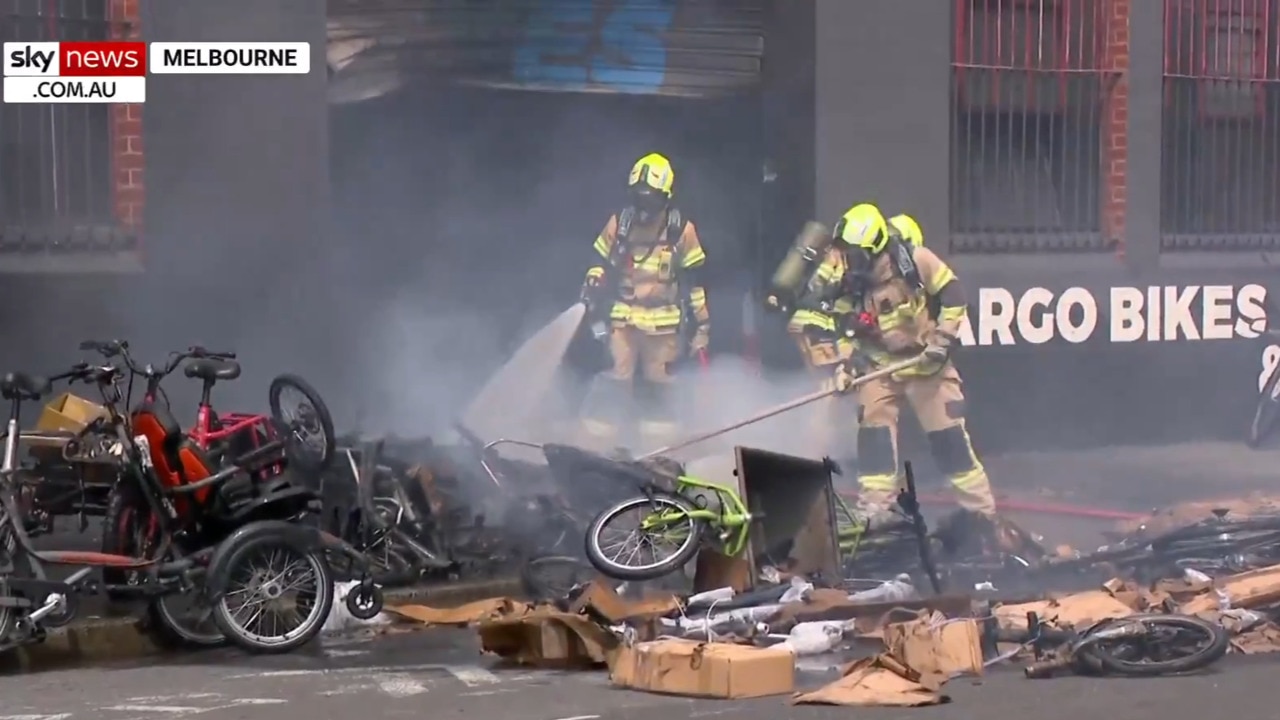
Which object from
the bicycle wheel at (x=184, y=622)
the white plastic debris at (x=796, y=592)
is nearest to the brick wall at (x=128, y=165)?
the bicycle wheel at (x=184, y=622)

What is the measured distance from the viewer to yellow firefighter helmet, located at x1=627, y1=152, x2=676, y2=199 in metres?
11.6

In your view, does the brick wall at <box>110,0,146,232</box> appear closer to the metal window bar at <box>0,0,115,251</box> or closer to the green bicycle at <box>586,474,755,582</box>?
the metal window bar at <box>0,0,115,251</box>

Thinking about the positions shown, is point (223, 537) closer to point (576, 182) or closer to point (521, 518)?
point (521, 518)

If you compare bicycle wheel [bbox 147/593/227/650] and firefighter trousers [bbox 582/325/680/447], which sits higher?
firefighter trousers [bbox 582/325/680/447]

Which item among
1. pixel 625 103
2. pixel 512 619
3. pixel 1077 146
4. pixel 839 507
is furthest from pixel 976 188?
pixel 512 619

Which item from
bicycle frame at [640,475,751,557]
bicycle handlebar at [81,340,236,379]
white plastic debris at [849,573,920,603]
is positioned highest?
bicycle handlebar at [81,340,236,379]

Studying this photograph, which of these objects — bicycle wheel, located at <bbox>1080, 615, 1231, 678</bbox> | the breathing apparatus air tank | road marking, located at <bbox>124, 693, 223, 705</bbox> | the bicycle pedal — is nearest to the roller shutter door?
the breathing apparatus air tank

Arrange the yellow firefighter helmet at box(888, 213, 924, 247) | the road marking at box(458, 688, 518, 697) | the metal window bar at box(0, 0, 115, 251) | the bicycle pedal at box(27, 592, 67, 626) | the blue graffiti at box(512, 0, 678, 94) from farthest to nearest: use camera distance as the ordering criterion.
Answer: the yellow firefighter helmet at box(888, 213, 924, 247), the blue graffiti at box(512, 0, 678, 94), the metal window bar at box(0, 0, 115, 251), the bicycle pedal at box(27, 592, 67, 626), the road marking at box(458, 688, 518, 697)

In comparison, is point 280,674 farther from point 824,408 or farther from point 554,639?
point 824,408

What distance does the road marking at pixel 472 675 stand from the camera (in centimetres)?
785

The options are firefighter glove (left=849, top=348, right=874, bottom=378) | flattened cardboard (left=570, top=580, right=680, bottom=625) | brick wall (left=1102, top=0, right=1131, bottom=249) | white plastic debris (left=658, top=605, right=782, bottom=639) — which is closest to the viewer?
white plastic debris (left=658, top=605, right=782, bottom=639)

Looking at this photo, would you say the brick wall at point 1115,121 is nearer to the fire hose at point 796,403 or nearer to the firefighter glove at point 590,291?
the fire hose at point 796,403

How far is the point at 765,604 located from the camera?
8.69 metres

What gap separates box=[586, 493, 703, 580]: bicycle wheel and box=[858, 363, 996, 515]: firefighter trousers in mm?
2870
